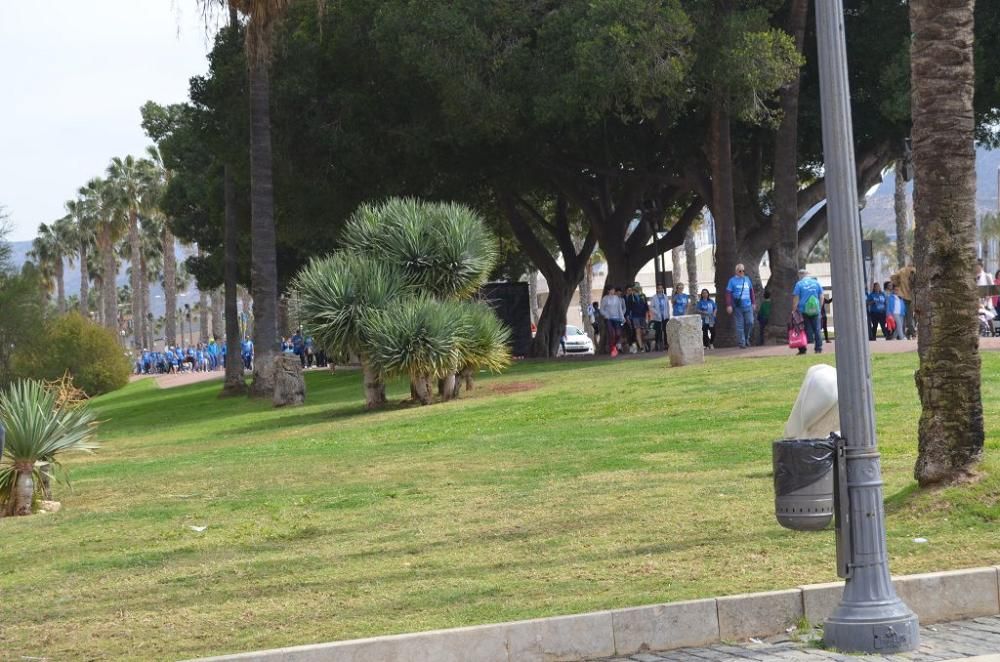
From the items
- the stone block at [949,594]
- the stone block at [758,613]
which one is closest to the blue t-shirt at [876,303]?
the stone block at [949,594]

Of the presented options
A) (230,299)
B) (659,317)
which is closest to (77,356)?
(230,299)

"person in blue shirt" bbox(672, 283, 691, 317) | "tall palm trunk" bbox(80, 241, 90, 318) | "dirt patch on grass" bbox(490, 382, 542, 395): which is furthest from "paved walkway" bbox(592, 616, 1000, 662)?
"tall palm trunk" bbox(80, 241, 90, 318)

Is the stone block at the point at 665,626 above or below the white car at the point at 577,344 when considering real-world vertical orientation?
below

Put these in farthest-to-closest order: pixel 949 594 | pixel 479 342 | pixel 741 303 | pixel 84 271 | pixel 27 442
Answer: pixel 84 271 < pixel 741 303 < pixel 479 342 < pixel 27 442 < pixel 949 594

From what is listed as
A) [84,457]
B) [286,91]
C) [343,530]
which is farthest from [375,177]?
[343,530]

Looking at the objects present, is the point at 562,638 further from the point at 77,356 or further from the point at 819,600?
the point at 77,356

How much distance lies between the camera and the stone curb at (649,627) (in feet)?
23.0

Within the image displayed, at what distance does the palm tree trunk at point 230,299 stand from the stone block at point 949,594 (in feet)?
100

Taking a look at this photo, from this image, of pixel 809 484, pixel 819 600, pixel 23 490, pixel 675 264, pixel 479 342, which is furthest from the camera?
pixel 675 264

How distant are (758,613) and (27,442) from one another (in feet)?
29.0

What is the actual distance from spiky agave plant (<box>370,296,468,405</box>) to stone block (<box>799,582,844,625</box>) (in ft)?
51.1

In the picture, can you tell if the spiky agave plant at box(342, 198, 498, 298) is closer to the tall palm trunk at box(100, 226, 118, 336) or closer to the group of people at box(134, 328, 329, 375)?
the group of people at box(134, 328, 329, 375)

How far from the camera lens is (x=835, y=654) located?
702cm

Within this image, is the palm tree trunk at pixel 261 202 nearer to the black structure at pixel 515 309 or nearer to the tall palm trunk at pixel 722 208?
the black structure at pixel 515 309
